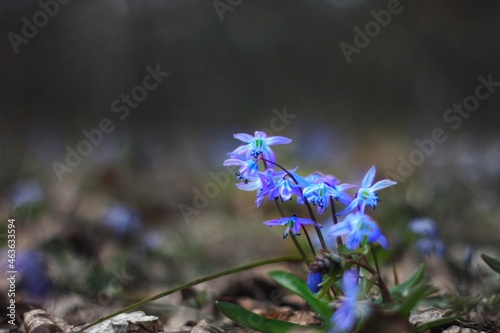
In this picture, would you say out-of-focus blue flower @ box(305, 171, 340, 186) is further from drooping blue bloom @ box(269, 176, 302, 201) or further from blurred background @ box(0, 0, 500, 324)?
blurred background @ box(0, 0, 500, 324)

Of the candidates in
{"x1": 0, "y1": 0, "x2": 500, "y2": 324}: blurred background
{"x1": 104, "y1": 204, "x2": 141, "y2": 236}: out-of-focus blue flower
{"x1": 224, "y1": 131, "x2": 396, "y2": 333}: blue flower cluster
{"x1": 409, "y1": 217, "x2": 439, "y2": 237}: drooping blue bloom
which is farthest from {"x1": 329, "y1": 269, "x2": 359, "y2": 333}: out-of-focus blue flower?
{"x1": 104, "y1": 204, "x2": 141, "y2": 236}: out-of-focus blue flower

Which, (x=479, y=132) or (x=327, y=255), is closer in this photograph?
(x=327, y=255)

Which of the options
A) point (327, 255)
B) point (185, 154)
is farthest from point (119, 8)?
point (327, 255)

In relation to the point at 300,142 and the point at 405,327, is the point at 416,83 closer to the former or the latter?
the point at 300,142

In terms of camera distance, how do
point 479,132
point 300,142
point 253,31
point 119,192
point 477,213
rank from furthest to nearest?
point 253,31, point 479,132, point 300,142, point 119,192, point 477,213

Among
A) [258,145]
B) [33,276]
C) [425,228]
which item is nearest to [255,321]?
[258,145]

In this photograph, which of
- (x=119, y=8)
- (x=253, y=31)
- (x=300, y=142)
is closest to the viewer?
(x=300, y=142)

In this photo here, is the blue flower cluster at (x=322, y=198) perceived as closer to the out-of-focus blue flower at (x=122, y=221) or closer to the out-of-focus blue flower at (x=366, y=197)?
the out-of-focus blue flower at (x=366, y=197)
